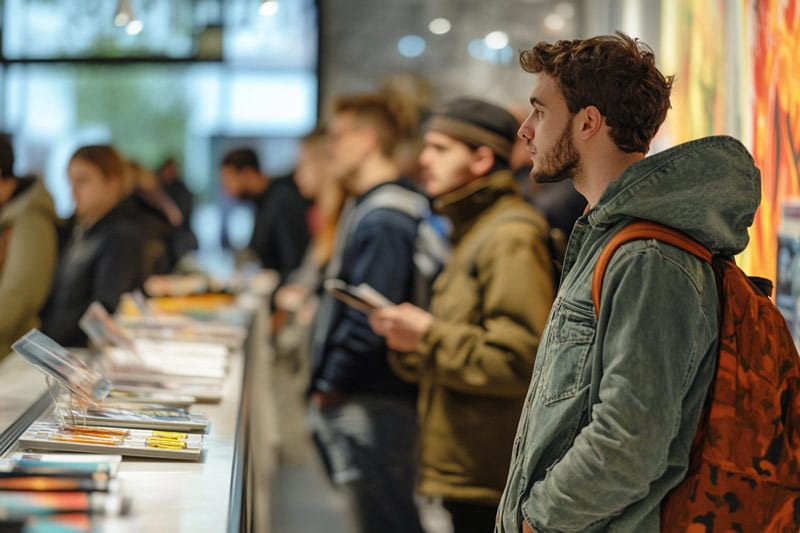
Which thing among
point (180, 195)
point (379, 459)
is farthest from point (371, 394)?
point (180, 195)

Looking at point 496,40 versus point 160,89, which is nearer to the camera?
point 496,40

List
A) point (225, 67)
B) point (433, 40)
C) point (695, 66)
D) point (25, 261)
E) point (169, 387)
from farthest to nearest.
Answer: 1. point (225, 67)
2. point (433, 40)
3. point (25, 261)
4. point (695, 66)
5. point (169, 387)

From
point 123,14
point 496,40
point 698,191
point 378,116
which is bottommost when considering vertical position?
point 698,191

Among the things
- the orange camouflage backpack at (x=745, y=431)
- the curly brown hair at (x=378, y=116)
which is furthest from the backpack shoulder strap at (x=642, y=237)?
the curly brown hair at (x=378, y=116)

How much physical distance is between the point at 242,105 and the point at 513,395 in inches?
294

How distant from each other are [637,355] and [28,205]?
3.50m

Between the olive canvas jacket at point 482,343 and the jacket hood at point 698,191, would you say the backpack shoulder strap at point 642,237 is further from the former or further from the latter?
the olive canvas jacket at point 482,343

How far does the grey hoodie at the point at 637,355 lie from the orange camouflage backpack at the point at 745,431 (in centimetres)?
2

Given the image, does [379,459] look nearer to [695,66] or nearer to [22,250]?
[22,250]

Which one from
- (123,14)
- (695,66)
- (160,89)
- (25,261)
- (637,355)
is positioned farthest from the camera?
(160,89)

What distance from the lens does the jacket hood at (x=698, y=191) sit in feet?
5.57

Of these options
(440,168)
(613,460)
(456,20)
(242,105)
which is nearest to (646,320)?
(613,460)

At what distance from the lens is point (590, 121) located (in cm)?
187

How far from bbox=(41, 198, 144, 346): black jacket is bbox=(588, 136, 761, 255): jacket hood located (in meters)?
3.07
